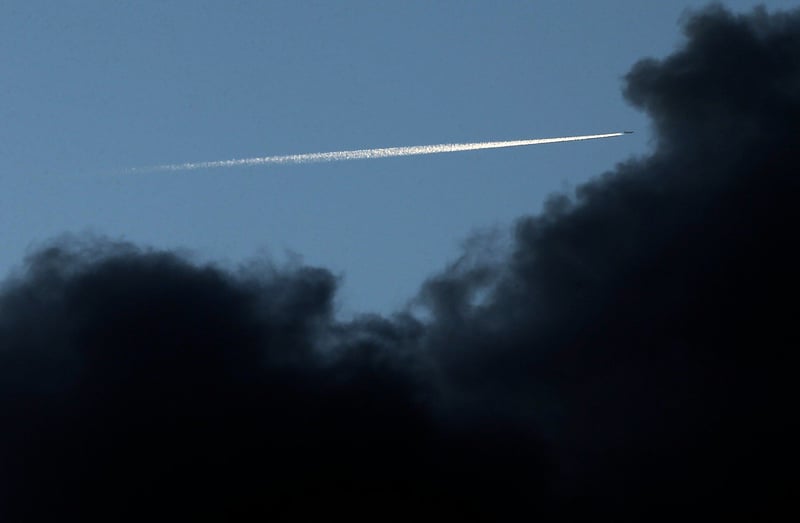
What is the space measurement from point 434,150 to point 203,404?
136ft

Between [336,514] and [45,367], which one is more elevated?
[45,367]

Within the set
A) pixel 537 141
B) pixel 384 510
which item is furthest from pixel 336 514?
pixel 537 141

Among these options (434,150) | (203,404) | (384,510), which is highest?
(434,150)

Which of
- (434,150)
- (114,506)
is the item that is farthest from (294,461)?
(434,150)

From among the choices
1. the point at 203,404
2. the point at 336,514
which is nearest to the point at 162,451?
the point at 203,404

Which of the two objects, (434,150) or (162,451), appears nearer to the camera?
(434,150)

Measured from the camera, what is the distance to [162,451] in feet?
622

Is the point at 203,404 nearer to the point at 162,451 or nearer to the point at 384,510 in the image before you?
the point at 162,451

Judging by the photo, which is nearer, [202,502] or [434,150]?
[434,150]

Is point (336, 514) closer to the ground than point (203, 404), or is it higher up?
closer to the ground

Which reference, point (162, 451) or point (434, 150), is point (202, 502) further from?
point (434, 150)

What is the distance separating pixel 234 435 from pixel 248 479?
547cm

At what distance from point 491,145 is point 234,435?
4365cm

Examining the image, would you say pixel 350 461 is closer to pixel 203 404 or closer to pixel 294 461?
pixel 294 461
